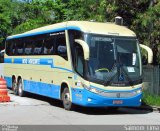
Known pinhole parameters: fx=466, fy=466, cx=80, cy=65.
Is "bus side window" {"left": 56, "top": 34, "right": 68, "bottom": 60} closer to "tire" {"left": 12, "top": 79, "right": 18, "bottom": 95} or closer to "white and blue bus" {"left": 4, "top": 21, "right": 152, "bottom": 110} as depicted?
"white and blue bus" {"left": 4, "top": 21, "right": 152, "bottom": 110}

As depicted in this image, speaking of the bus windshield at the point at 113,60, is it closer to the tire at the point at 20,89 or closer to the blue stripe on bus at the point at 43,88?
the blue stripe on bus at the point at 43,88

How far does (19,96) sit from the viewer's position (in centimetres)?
2384

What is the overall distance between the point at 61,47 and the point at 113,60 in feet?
8.67

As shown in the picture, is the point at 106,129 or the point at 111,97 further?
the point at 111,97

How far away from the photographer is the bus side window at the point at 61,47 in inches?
697

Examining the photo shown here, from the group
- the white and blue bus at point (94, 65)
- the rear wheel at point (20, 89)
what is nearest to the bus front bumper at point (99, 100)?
the white and blue bus at point (94, 65)

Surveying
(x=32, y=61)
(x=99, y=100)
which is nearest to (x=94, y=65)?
(x=99, y=100)

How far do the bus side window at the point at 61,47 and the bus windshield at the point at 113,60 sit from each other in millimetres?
1648

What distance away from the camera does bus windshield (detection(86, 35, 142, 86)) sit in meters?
16.1

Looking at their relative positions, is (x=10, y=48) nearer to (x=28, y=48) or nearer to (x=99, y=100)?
(x=28, y=48)

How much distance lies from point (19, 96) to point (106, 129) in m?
12.2

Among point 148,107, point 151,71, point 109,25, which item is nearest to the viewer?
point 109,25

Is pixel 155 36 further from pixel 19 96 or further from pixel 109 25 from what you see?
pixel 19 96

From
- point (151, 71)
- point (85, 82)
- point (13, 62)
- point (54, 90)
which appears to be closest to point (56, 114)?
point (85, 82)
